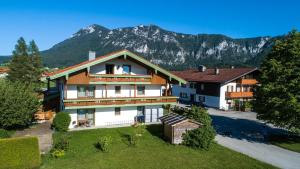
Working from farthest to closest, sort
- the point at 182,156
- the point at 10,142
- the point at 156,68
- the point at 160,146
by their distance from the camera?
the point at 156,68
the point at 160,146
the point at 182,156
the point at 10,142

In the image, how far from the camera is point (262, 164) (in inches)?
828

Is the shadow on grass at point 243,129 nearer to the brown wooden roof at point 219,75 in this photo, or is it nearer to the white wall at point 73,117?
the brown wooden roof at point 219,75

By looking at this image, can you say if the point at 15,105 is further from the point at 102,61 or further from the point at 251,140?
the point at 251,140

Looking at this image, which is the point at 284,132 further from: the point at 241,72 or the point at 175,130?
the point at 241,72

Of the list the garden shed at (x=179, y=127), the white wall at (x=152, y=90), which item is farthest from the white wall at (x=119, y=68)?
the garden shed at (x=179, y=127)

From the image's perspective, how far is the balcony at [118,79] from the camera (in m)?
29.9

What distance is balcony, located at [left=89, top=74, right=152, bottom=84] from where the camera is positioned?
29.9 meters

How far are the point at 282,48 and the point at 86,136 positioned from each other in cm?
2216

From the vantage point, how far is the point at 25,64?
63.8 meters

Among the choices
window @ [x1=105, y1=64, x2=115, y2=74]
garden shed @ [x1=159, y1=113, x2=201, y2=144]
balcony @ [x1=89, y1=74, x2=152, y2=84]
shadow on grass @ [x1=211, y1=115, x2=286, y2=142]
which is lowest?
shadow on grass @ [x1=211, y1=115, x2=286, y2=142]

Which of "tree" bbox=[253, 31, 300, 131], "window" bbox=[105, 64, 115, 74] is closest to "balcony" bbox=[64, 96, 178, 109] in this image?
"window" bbox=[105, 64, 115, 74]

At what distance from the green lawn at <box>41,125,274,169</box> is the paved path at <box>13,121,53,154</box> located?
1.17 meters

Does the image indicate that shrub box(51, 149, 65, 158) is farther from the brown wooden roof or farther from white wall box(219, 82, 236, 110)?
white wall box(219, 82, 236, 110)

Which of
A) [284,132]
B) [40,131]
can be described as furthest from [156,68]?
[284,132]
